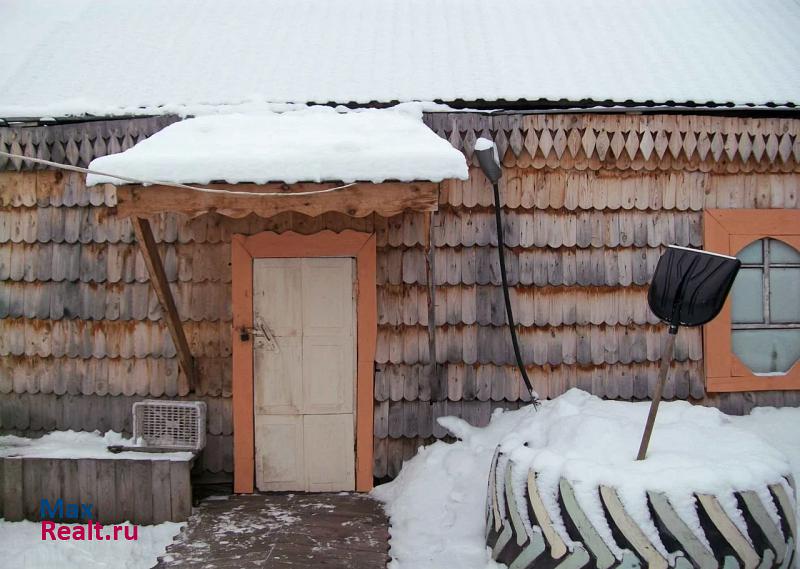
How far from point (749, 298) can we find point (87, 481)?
562cm

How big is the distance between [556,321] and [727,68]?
2.92 meters

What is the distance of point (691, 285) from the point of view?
11.3 feet

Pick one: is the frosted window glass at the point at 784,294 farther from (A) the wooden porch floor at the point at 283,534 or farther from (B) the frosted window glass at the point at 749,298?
(A) the wooden porch floor at the point at 283,534

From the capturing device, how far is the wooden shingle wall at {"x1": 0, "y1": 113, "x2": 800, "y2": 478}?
5.05m

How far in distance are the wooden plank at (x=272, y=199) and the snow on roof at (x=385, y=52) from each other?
4.53 ft

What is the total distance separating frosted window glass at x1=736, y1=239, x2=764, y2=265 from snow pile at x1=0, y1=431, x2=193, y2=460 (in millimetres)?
4872

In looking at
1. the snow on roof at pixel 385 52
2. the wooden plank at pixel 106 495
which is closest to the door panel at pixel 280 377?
the wooden plank at pixel 106 495

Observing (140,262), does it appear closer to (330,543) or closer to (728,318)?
(330,543)

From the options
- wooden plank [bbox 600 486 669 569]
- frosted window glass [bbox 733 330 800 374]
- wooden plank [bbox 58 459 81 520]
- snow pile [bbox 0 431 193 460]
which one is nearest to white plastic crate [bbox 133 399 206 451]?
snow pile [bbox 0 431 193 460]

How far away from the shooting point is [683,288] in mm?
3488

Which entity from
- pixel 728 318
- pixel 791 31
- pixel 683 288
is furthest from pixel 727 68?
pixel 683 288

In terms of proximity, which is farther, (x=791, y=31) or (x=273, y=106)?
(x=791, y=31)

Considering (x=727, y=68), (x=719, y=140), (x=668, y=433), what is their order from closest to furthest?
(x=668, y=433)
(x=719, y=140)
(x=727, y=68)

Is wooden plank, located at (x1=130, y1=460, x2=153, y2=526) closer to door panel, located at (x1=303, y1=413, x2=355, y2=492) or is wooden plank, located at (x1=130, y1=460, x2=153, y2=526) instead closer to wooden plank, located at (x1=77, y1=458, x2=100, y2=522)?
wooden plank, located at (x1=77, y1=458, x2=100, y2=522)
